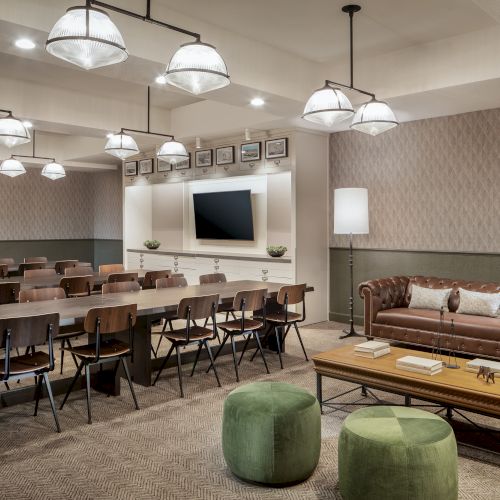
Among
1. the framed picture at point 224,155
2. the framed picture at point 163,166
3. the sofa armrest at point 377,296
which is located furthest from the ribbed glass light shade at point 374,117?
the framed picture at point 163,166

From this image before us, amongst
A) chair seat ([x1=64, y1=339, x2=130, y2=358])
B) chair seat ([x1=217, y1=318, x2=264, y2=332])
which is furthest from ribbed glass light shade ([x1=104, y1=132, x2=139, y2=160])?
chair seat ([x1=64, y1=339, x2=130, y2=358])

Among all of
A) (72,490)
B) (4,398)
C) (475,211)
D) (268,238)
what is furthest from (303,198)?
(72,490)

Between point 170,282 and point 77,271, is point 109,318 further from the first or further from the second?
point 77,271

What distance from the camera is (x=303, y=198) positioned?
7.48 metres

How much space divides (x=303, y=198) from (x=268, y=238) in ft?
2.88

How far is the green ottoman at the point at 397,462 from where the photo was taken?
241cm

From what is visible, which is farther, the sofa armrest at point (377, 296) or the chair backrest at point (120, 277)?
the chair backrest at point (120, 277)

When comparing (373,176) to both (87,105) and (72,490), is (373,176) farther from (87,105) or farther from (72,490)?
(72,490)

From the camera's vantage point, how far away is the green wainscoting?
249 inches

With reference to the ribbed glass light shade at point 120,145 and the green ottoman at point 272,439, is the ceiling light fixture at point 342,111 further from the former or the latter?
the ribbed glass light shade at point 120,145

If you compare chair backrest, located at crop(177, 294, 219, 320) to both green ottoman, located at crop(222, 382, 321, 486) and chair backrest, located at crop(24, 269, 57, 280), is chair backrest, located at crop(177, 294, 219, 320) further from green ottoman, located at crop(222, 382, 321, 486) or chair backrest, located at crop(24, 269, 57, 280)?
chair backrest, located at crop(24, 269, 57, 280)

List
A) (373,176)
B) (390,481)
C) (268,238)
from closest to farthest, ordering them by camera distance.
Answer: (390,481), (373,176), (268,238)

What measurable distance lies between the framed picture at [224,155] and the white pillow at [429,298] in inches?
143

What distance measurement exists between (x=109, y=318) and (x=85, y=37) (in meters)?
1.95
